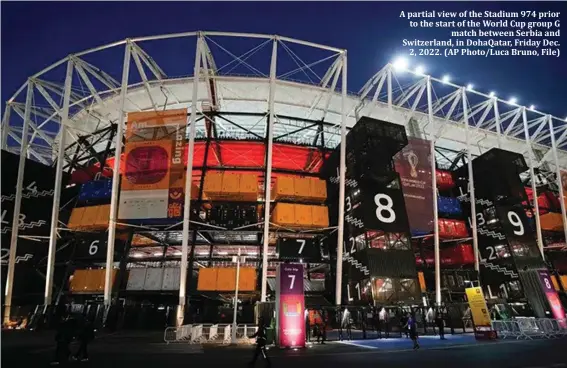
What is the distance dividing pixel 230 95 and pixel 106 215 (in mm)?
18146

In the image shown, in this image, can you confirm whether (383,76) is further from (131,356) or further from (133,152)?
(131,356)

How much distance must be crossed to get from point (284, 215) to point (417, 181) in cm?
1536

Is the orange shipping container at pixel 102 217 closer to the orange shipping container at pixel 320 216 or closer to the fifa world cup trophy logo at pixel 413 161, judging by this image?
the orange shipping container at pixel 320 216

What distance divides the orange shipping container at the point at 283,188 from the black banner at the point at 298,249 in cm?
466

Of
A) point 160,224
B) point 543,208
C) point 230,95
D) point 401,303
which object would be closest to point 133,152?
point 160,224

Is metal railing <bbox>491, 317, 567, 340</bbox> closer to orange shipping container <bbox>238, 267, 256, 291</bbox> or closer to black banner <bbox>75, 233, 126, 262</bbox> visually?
orange shipping container <bbox>238, 267, 256, 291</bbox>

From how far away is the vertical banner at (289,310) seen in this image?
55.8ft

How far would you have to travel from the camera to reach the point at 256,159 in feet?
132

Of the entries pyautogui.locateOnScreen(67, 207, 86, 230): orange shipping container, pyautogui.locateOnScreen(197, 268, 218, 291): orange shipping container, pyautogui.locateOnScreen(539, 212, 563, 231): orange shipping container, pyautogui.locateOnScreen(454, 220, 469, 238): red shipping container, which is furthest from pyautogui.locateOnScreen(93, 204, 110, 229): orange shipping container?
pyautogui.locateOnScreen(539, 212, 563, 231): orange shipping container

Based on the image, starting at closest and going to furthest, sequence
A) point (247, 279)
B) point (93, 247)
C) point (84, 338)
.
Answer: point (84, 338) < point (247, 279) < point (93, 247)

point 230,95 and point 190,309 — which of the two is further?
point 230,95

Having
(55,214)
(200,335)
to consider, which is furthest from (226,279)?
(55,214)

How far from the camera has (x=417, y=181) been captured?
37438 millimetres

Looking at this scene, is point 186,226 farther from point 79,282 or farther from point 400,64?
point 400,64
